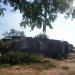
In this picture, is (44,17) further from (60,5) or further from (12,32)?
(12,32)

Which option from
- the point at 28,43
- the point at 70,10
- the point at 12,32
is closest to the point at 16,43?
the point at 28,43

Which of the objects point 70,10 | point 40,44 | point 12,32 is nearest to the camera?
point 70,10

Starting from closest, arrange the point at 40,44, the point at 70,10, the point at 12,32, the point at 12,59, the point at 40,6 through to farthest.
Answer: the point at 40,6, the point at 70,10, the point at 12,59, the point at 40,44, the point at 12,32

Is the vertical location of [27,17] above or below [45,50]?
above

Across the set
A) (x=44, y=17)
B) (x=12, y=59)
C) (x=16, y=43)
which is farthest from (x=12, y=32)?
(x=44, y=17)

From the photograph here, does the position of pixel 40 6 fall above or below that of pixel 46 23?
above

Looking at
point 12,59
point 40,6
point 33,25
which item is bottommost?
point 12,59

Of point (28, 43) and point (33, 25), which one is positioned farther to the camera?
point (28, 43)

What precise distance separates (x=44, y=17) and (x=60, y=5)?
4.11ft

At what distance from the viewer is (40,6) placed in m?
13.5

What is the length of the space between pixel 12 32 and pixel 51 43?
1989 inches

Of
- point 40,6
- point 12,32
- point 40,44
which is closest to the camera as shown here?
point 40,6

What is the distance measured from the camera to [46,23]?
550 inches

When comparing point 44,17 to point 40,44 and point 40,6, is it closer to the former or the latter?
point 40,6
